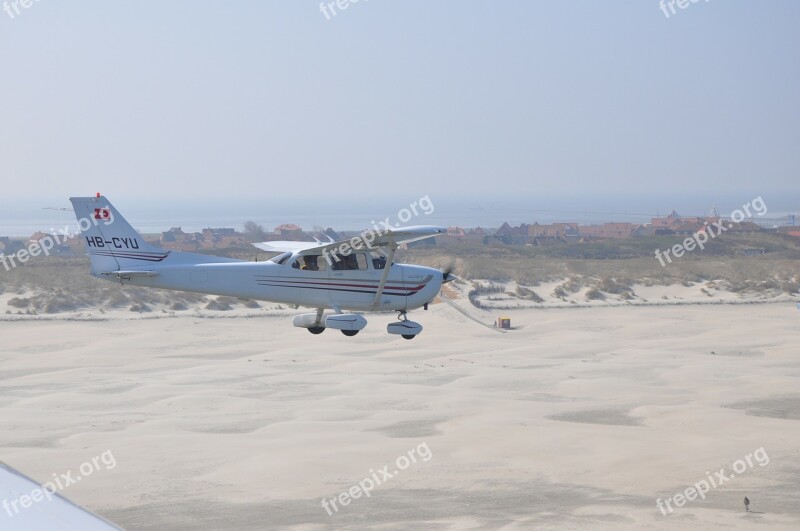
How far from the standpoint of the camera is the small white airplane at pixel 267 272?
24.4m

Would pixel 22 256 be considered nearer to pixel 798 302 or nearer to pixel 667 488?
pixel 798 302

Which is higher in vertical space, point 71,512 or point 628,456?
point 71,512

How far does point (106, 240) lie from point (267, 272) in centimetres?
370

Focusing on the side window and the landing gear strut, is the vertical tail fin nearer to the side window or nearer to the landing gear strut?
the side window

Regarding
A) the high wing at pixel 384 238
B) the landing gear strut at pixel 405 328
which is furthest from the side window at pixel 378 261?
the landing gear strut at pixel 405 328

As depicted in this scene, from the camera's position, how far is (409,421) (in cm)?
3541

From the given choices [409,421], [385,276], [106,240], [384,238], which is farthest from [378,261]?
[409,421]

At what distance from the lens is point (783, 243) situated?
333 ft

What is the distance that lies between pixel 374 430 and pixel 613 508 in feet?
31.6

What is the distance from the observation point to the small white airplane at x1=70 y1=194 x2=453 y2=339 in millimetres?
24359

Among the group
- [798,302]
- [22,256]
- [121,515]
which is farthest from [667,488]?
[22,256]

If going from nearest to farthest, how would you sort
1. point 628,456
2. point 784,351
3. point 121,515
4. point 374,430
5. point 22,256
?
1. point 121,515
2. point 628,456
3. point 374,430
4. point 784,351
5. point 22,256

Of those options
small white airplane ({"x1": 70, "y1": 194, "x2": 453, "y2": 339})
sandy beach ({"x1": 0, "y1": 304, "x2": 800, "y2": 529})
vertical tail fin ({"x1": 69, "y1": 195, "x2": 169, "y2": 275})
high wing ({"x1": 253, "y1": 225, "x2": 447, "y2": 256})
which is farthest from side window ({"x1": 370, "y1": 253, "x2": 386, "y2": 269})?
sandy beach ({"x1": 0, "y1": 304, "x2": 800, "y2": 529})

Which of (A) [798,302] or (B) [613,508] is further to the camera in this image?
(A) [798,302]
